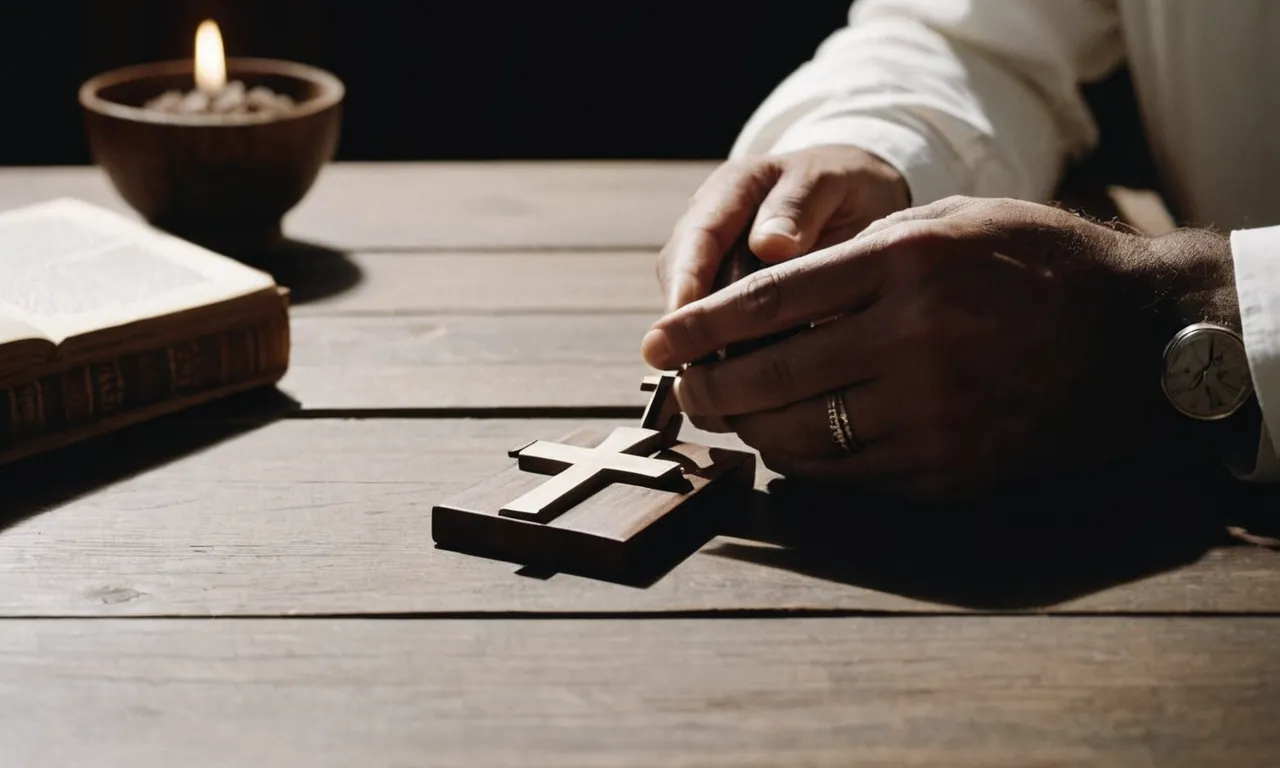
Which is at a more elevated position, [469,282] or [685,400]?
[685,400]

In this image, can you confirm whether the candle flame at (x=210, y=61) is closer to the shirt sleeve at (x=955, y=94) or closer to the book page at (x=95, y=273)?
the book page at (x=95, y=273)

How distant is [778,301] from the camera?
2.70ft

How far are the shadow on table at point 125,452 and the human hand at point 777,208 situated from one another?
0.31 meters

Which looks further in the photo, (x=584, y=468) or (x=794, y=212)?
(x=794, y=212)

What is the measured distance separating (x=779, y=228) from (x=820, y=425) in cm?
22

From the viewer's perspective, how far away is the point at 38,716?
1.98ft

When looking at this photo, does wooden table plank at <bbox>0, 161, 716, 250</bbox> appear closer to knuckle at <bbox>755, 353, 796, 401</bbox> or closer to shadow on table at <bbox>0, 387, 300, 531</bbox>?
shadow on table at <bbox>0, 387, 300, 531</bbox>

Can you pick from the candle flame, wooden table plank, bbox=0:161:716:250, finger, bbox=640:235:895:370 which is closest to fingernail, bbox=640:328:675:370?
finger, bbox=640:235:895:370

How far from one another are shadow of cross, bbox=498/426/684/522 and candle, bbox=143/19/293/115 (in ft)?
2.08

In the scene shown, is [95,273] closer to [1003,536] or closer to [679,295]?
[679,295]

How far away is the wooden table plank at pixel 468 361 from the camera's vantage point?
3.38 ft

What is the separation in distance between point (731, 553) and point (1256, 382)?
33cm

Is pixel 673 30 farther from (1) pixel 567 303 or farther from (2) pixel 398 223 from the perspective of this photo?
(1) pixel 567 303

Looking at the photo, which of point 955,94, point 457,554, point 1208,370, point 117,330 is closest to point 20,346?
point 117,330
